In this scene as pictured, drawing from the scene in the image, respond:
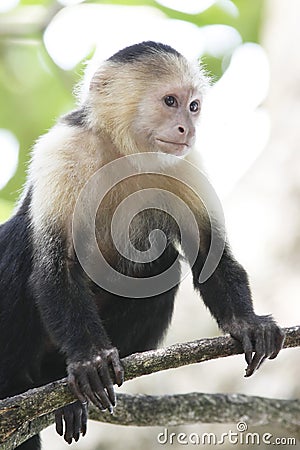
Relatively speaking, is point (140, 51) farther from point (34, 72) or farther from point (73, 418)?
point (34, 72)

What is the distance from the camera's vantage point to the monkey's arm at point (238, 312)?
10.6 feet

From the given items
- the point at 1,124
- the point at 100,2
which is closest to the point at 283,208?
the point at 100,2

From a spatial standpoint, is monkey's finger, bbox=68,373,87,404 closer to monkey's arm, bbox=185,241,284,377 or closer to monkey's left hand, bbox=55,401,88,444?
monkey's left hand, bbox=55,401,88,444

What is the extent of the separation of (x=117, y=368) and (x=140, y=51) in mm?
1667

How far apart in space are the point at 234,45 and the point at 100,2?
3.83ft

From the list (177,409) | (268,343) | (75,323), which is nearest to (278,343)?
(268,343)

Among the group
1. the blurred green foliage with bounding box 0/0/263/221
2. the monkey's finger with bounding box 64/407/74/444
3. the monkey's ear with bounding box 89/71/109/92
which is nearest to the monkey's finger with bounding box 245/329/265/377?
the monkey's finger with bounding box 64/407/74/444

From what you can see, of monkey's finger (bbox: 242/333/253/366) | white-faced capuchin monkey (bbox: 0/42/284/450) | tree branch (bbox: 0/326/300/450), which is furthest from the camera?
white-faced capuchin monkey (bbox: 0/42/284/450)

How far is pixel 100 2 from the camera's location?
608cm

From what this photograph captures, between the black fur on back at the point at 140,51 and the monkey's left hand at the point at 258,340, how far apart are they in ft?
4.69

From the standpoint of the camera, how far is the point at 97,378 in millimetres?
3043

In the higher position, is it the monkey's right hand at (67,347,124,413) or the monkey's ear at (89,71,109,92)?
the monkey's ear at (89,71,109,92)

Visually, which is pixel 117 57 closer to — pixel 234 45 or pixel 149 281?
pixel 149 281

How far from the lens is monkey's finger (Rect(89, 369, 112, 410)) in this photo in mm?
3033
